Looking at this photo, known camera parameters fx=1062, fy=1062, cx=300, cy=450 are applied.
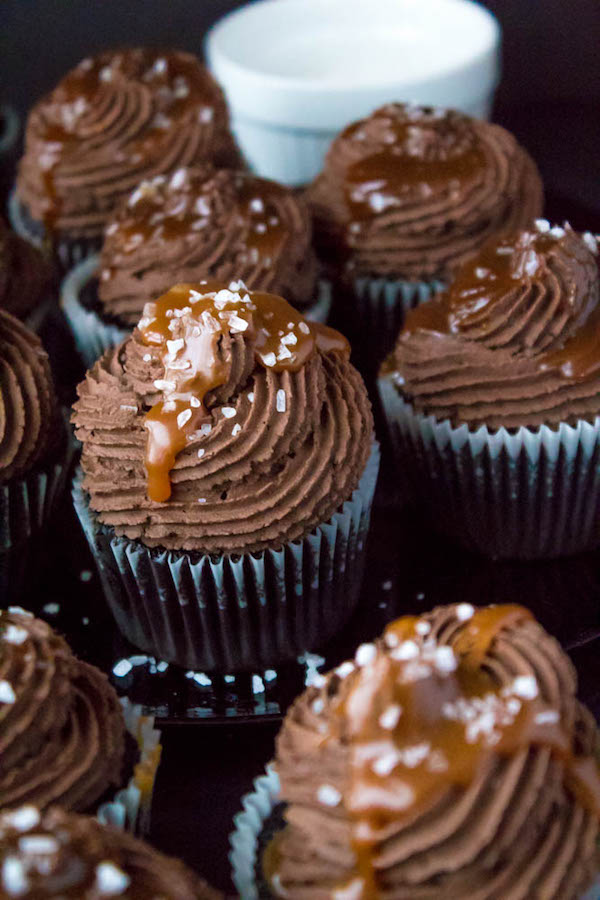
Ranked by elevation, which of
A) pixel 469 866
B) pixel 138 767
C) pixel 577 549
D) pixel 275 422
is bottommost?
pixel 577 549

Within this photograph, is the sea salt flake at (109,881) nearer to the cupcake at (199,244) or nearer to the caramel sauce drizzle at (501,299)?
the caramel sauce drizzle at (501,299)

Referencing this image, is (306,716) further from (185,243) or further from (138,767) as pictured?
(185,243)

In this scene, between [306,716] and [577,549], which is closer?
Result: [306,716]

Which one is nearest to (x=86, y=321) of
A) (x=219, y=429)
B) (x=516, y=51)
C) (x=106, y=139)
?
(x=106, y=139)

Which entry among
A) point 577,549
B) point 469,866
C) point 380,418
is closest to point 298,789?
point 469,866

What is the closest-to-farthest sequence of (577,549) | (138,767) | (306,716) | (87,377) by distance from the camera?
1. (306,716)
2. (138,767)
3. (87,377)
4. (577,549)

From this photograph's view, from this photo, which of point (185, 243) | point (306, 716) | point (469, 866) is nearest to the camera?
point (469, 866)

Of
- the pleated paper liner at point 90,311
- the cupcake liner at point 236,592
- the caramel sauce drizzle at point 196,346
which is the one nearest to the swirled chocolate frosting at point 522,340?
the cupcake liner at point 236,592
